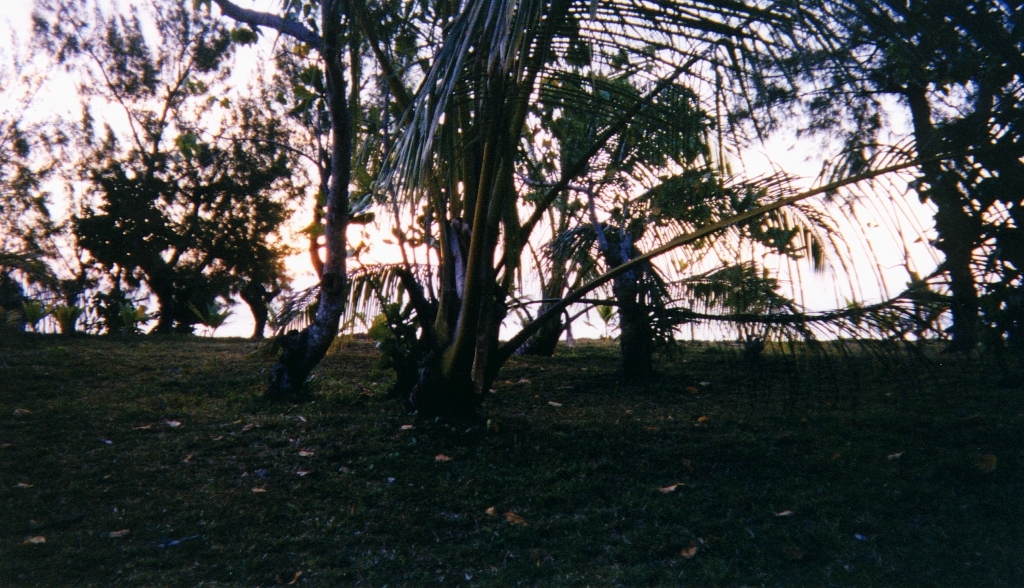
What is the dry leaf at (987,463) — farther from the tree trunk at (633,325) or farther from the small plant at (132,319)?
the small plant at (132,319)

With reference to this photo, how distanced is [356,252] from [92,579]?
10.8ft

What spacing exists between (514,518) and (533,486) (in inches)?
17.7

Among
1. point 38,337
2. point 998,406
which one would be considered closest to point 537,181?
point 998,406

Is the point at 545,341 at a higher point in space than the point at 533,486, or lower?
higher

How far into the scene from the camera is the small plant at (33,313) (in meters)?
10.3

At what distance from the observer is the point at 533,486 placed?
165 inches

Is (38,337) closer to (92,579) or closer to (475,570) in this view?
(92,579)

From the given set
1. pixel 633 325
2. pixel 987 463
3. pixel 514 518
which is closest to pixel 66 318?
pixel 633 325

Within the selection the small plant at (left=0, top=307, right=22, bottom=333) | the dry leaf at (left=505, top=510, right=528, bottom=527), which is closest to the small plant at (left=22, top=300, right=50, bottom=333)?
the small plant at (left=0, top=307, right=22, bottom=333)

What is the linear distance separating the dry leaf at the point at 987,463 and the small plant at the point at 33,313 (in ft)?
38.1

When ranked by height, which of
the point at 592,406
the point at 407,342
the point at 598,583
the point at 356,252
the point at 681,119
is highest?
the point at 681,119

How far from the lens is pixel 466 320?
4.89 m

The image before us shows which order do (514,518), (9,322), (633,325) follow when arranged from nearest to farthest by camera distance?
(514,518) < (633,325) < (9,322)

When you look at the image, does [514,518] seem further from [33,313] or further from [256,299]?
[256,299]
